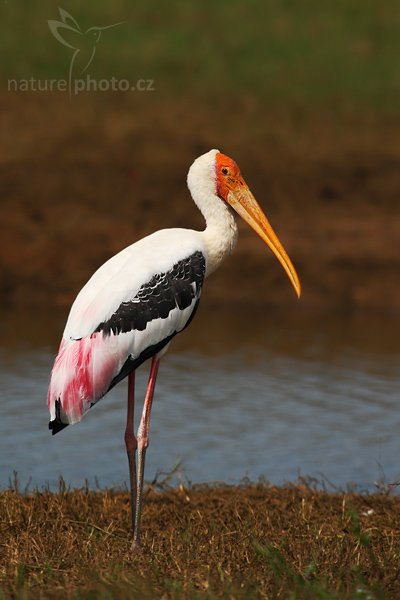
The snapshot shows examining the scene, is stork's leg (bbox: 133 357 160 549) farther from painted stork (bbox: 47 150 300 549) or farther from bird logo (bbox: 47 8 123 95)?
bird logo (bbox: 47 8 123 95)

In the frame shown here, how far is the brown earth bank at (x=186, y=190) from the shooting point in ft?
44.3

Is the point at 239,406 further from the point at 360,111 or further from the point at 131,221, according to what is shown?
the point at 360,111

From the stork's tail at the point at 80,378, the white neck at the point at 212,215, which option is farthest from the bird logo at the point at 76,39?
the stork's tail at the point at 80,378

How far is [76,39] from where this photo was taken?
57.8ft

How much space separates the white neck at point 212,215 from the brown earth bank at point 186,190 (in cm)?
640

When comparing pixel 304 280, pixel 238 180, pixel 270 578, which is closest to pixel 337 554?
pixel 270 578

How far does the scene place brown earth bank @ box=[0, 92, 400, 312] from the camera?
13.5 meters

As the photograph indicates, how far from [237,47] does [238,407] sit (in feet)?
26.9

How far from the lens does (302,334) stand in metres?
12.0

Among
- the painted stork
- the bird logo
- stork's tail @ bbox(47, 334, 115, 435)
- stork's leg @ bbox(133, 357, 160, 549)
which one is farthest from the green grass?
stork's tail @ bbox(47, 334, 115, 435)

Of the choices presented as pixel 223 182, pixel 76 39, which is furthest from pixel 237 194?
pixel 76 39

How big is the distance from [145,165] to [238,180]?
8054mm

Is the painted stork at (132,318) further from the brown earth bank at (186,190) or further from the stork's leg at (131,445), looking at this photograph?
the brown earth bank at (186,190)

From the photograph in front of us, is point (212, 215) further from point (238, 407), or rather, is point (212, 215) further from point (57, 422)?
point (238, 407)
